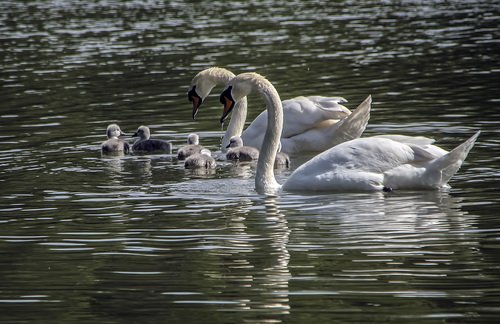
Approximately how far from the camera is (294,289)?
849cm

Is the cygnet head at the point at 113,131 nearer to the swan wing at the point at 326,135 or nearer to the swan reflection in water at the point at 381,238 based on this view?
the swan wing at the point at 326,135

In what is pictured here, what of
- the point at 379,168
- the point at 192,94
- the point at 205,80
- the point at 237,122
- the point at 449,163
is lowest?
the point at 237,122

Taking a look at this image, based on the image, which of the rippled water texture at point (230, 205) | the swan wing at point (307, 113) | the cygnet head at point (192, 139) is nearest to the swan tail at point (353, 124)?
the swan wing at point (307, 113)

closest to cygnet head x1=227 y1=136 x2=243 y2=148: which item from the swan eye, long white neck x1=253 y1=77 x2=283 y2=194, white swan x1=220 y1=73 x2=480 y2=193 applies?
the swan eye

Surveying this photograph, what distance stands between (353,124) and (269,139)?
2426 millimetres

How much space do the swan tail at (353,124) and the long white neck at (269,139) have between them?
5.71 feet

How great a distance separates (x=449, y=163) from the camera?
12.1m

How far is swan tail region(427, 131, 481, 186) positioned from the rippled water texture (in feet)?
0.64

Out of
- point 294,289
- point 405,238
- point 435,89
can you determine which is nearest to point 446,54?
point 435,89

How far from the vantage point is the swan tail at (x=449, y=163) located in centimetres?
1184

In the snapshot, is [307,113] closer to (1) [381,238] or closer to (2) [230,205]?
(2) [230,205]

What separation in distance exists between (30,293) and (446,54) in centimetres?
1804

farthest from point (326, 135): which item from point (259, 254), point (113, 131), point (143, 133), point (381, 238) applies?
point (259, 254)

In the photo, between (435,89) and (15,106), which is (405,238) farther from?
(15,106)
